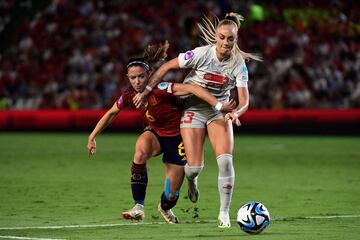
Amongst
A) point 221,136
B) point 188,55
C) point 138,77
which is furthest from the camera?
point 138,77

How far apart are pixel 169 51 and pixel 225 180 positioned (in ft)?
67.7

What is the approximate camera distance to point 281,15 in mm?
30594

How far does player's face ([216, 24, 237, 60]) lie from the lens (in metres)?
9.48

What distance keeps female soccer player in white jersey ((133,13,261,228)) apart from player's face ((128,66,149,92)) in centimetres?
14

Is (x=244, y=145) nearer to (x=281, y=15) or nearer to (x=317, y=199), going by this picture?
(x=281, y=15)

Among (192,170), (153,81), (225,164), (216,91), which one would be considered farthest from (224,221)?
(153,81)

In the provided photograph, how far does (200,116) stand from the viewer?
9.90 m

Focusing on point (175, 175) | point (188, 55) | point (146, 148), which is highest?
point (188, 55)

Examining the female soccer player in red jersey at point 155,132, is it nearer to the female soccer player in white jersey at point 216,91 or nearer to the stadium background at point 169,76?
the female soccer player in white jersey at point 216,91

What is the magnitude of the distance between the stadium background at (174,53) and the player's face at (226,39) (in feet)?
60.0

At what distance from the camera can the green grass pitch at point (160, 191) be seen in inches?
366

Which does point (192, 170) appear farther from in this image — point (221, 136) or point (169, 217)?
point (169, 217)

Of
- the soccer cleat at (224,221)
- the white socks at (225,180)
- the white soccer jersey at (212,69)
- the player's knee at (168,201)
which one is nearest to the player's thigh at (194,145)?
the white socks at (225,180)

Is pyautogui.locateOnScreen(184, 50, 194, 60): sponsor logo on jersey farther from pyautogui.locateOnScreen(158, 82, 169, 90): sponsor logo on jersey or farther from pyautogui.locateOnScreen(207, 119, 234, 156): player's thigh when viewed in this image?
pyautogui.locateOnScreen(207, 119, 234, 156): player's thigh
